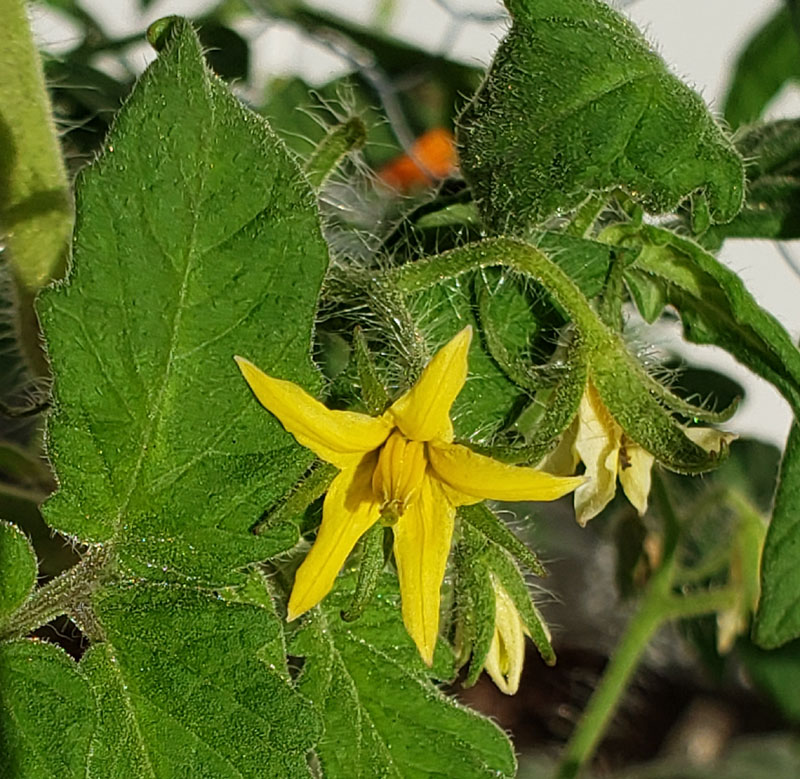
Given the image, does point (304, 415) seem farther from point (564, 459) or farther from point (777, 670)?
point (777, 670)

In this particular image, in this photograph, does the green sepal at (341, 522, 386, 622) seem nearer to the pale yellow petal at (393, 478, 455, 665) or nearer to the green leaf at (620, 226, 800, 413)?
the pale yellow petal at (393, 478, 455, 665)

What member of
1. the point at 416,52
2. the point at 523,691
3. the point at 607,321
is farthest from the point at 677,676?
the point at 607,321

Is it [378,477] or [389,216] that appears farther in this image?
[389,216]

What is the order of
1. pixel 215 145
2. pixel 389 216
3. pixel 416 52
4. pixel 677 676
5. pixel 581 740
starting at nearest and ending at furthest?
pixel 215 145, pixel 389 216, pixel 581 740, pixel 416 52, pixel 677 676

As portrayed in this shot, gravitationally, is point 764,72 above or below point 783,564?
above

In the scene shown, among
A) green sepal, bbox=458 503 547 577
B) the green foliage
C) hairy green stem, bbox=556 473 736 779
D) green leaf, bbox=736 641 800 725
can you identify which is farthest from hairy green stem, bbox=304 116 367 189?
green leaf, bbox=736 641 800 725

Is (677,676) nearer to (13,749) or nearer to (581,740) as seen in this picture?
(581,740)

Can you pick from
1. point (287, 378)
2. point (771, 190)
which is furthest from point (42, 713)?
point (771, 190)
